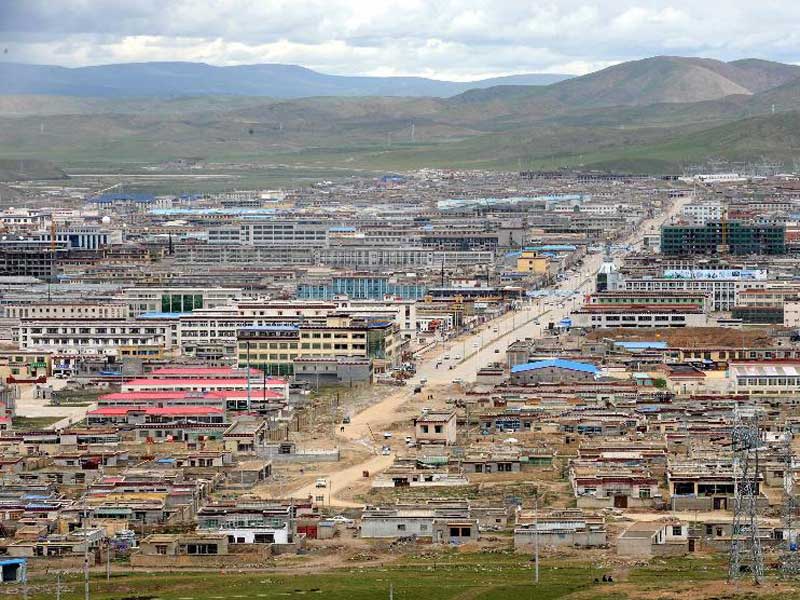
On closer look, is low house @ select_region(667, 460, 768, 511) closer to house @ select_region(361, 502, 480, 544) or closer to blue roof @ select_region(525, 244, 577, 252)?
house @ select_region(361, 502, 480, 544)

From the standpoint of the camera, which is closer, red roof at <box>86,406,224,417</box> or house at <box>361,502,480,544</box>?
house at <box>361,502,480,544</box>

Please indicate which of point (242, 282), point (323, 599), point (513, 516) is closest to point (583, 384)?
point (513, 516)

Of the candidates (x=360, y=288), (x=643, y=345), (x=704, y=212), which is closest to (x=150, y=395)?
(x=643, y=345)

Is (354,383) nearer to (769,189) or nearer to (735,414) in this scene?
(735,414)

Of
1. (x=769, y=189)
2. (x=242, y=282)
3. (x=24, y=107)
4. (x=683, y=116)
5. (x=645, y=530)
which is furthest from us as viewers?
(x=24, y=107)

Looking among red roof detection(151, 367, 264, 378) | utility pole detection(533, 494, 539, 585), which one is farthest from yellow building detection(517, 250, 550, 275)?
utility pole detection(533, 494, 539, 585)

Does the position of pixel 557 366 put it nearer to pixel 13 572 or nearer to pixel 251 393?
pixel 251 393
